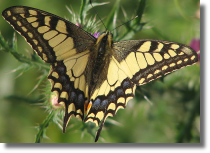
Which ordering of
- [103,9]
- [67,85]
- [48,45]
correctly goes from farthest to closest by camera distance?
1. [103,9]
2. [67,85]
3. [48,45]

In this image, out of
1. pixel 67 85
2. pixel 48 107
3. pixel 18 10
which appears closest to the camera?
pixel 18 10

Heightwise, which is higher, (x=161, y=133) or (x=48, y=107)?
(x=48, y=107)

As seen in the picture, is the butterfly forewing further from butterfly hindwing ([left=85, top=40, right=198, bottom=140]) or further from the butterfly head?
the butterfly head

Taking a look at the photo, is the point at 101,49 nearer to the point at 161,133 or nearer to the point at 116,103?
the point at 116,103

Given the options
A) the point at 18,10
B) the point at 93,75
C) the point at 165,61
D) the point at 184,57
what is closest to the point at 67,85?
the point at 93,75

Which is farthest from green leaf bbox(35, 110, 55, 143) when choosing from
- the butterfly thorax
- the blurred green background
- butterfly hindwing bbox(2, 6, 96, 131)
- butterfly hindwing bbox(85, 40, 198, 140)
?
the blurred green background
